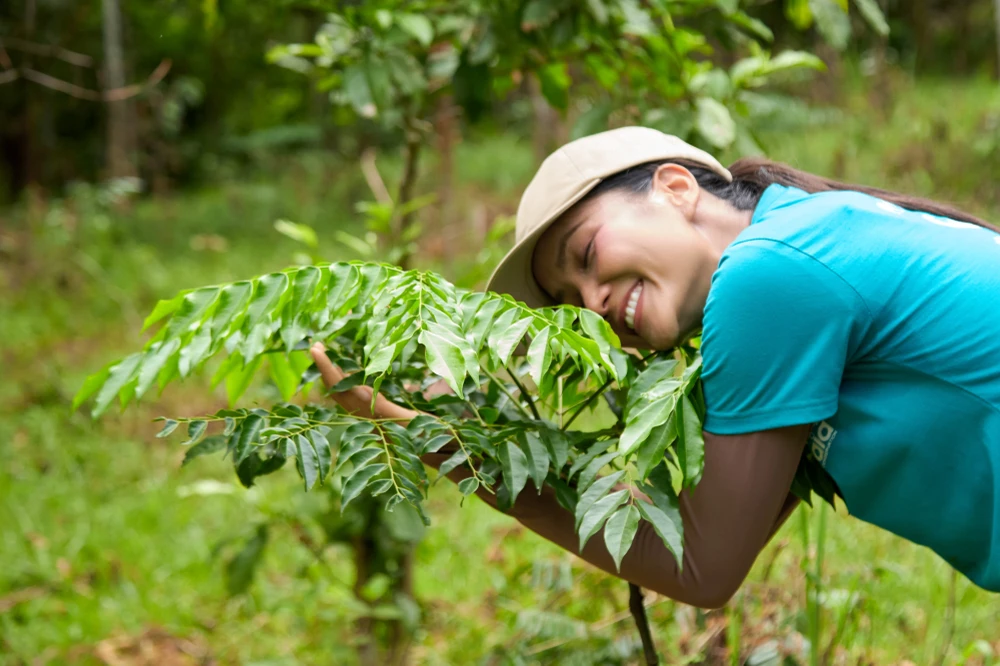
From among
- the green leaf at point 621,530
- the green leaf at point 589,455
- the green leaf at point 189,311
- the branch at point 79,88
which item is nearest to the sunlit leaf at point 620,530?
the green leaf at point 621,530

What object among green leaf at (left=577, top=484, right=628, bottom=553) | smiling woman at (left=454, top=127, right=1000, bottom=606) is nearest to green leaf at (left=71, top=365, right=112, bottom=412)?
smiling woman at (left=454, top=127, right=1000, bottom=606)

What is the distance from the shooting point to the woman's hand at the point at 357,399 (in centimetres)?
147

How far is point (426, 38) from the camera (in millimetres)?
2082

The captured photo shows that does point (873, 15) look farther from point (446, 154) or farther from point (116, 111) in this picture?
point (116, 111)

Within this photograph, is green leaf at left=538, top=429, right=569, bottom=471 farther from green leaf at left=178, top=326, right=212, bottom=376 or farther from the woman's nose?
green leaf at left=178, top=326, right=212, bottom=376

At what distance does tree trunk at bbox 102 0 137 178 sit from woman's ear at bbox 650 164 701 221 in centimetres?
740

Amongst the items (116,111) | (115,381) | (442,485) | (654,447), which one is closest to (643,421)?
(654,447)

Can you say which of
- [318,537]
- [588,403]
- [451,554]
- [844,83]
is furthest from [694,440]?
[844,83]

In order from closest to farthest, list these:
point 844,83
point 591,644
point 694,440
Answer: point 694,440 → point 591,644 → point 844,83

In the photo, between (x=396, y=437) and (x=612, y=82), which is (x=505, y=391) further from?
(x=612, y=82)

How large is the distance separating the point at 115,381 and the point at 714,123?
132cm

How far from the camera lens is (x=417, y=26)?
2.12m

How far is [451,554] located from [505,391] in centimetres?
231

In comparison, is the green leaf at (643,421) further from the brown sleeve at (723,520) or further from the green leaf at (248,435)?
the green leaf at (248,435)
